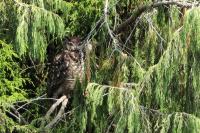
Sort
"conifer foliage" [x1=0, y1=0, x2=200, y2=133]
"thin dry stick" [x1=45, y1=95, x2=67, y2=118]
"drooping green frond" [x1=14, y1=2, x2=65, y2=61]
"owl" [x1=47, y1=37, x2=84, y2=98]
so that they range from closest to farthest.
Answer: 1. "conifer foliage" [x1=0, y1=0, x2=200, y2=133]
2. "drooping green frond" [x1=14, y1=2, x2=65, y2=61]
3. "thin dry stick" [x1=45, y1=95, x2=67, y2=118]
4. "owl" [x1=47, y1=37, x2=84, y2=98]

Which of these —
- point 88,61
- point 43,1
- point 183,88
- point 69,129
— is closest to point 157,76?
point 183,88

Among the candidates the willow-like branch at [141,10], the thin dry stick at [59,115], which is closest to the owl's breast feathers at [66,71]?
the thin dry stick at [59,115]

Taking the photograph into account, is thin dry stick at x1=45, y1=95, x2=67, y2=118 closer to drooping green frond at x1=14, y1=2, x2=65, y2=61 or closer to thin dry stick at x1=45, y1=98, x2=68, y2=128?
thin dry stick at x1=45, y1=98, x2=68, y2=128

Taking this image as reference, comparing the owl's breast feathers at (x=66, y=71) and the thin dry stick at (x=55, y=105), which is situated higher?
the owl's breast feathers at (x=66, y=71)

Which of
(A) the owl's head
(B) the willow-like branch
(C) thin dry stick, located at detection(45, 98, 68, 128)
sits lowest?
(C) thin dry stick, located at detection(45, 98, 68, 128)

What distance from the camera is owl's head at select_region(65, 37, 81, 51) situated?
9.19ft

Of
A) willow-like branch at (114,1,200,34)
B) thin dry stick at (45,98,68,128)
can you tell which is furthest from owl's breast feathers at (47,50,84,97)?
willow-like branch at (114,1,200,34)

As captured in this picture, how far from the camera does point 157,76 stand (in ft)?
6.80

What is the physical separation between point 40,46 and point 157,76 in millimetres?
577

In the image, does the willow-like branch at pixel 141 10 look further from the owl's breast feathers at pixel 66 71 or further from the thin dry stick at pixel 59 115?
the thin dry stick at pixel 59 115

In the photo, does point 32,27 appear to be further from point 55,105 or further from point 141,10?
point 141,10

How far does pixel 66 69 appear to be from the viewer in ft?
9.05

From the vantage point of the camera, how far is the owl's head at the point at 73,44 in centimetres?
280

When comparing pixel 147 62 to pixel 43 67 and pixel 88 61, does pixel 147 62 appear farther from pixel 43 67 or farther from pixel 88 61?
pixel 43 67
